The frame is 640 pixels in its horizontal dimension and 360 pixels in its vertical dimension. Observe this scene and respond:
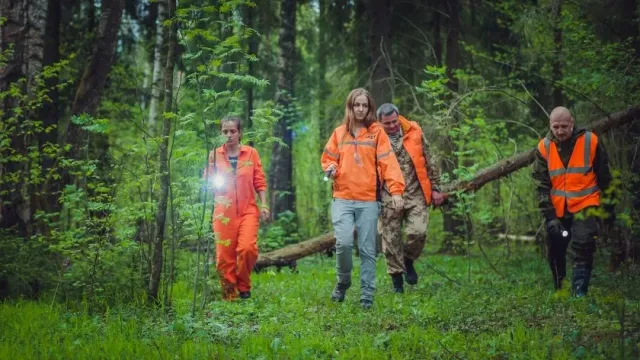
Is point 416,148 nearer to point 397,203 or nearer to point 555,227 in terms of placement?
point 397,203

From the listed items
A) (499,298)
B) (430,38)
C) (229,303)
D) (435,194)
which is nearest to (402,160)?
(435,194)

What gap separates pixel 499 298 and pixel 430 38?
8.85 m

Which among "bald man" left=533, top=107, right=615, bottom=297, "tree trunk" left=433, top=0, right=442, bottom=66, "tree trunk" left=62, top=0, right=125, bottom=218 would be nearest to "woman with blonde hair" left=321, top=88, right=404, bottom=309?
"bald man" left=533, top=107, right=615, bottom=297

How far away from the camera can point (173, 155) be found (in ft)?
20.4

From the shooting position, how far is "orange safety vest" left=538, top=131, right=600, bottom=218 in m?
7.00

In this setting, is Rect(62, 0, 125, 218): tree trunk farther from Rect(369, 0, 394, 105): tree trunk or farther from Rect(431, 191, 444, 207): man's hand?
Rect(369, 0, 394, 105): tree trunk

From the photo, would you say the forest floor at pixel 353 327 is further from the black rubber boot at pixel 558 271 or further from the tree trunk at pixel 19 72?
the tree trunk at pixel 19 72

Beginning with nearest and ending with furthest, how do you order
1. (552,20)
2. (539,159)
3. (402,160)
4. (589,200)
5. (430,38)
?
(589,200) < (539,159) < (402,160) < (552,20) < (430,38)

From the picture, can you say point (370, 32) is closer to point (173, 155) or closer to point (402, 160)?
point (402, 160)

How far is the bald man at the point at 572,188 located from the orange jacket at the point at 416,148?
1.67 m

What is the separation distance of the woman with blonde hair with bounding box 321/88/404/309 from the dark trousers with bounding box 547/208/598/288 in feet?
6.72

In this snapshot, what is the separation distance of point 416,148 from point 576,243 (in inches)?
98.6

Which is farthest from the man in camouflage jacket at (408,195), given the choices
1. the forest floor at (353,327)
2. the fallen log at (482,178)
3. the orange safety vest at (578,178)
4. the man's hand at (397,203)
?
the orange safety vest at (578,178)

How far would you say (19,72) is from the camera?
26.2 ft
